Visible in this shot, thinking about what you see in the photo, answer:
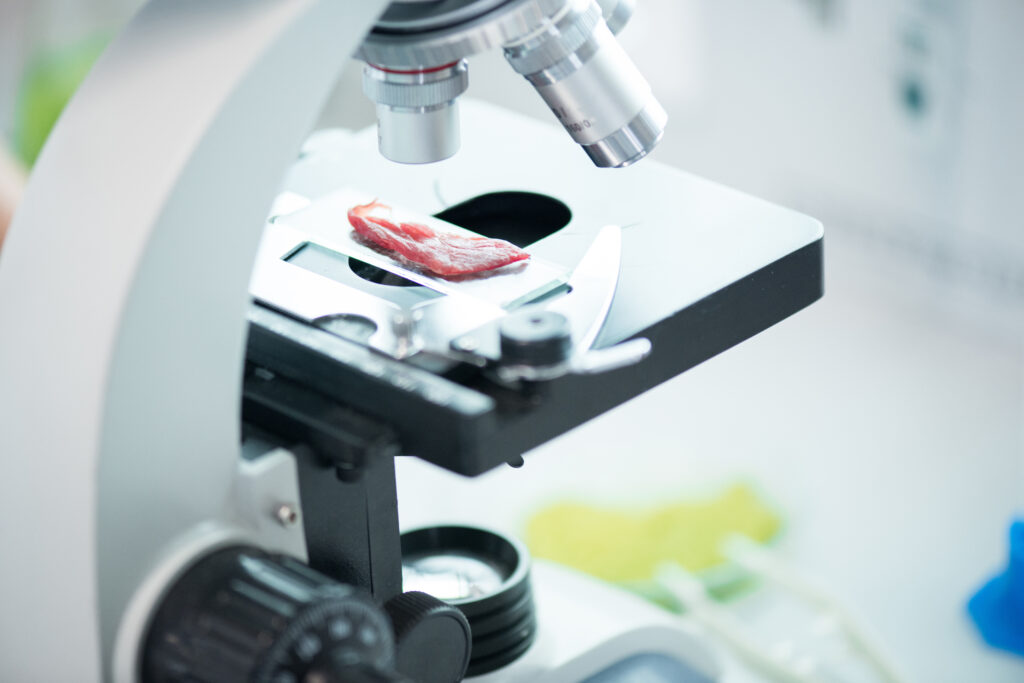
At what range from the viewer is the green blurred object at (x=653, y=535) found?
146 cm

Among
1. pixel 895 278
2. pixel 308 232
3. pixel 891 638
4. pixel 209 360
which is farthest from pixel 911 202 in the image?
pixel 209 360

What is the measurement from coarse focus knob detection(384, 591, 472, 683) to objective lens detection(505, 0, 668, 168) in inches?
11.2

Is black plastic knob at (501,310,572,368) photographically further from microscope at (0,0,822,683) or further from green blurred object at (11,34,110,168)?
green blurred object at (11,34,110,168)

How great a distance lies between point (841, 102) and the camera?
2.06 metres

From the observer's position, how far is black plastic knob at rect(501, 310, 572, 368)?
675 mm

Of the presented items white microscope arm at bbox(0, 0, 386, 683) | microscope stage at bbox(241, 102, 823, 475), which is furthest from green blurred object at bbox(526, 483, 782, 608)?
white microscope arm at bbox(0, 0, 386, 683)

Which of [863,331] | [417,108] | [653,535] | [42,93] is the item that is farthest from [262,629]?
[42,93]

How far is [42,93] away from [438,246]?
1621 mm

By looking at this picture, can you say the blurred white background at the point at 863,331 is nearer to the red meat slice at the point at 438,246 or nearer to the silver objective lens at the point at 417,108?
the red meat slice at the point at 438,246

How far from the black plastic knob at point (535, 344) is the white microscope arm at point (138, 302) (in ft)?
0.45

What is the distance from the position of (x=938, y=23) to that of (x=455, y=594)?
4.44 ft

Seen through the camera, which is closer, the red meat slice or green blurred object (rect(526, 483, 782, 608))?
the red meat slice

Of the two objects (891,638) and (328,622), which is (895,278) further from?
(328,622)

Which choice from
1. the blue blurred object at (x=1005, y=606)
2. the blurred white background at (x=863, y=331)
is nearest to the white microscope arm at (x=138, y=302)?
the blurred white background at (x=863, y=331)
